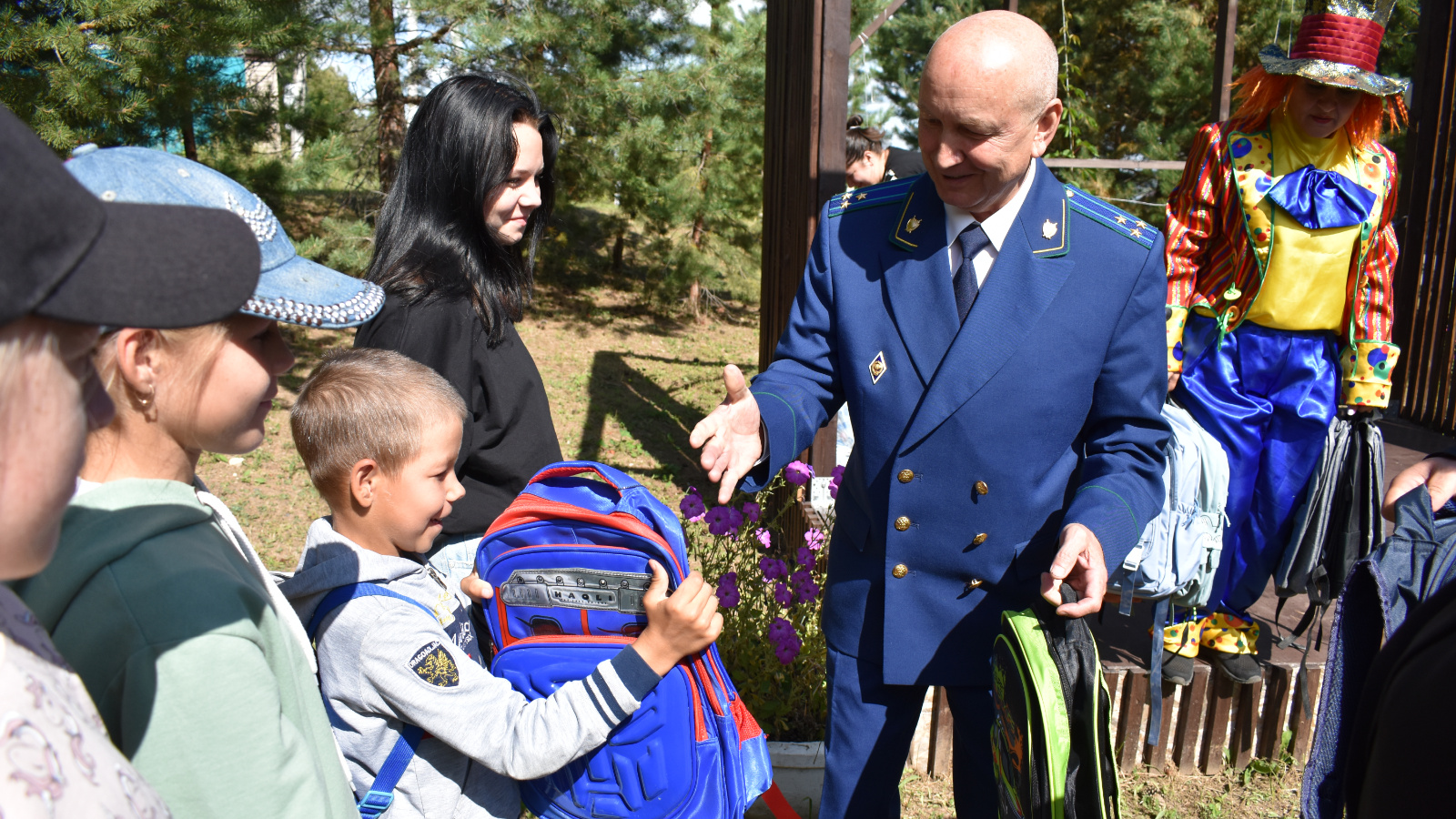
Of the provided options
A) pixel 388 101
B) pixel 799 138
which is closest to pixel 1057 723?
pixel 799 138

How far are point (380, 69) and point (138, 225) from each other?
909 centimetres

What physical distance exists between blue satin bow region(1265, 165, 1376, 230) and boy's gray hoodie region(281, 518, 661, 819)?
2.49 metres

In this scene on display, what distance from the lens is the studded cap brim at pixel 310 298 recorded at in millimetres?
1150

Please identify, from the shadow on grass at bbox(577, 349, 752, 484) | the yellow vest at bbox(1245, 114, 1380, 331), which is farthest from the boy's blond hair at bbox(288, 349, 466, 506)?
the shadow on grass at bbox(577, 349, 752, 484)

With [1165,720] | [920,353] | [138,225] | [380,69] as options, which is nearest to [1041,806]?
[920,353]

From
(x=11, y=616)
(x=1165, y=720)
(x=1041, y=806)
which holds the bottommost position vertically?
(x=1165, y=720)

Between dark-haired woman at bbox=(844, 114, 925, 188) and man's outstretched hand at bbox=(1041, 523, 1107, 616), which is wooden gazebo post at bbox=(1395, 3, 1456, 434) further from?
man's outstretched hand at bbox=(1041, 523, 1107, 616)

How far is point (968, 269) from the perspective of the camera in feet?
6.05

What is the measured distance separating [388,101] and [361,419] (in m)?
8.14

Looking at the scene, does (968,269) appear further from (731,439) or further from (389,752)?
(389,752)

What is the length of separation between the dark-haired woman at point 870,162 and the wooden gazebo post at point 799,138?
1.63 ft

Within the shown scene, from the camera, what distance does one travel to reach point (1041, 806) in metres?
1.38

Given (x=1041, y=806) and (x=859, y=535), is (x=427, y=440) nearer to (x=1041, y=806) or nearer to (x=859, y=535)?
(x=859, y=535)

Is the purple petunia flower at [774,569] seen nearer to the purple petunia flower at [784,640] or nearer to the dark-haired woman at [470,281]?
the purple petunia flower at [784,640]
